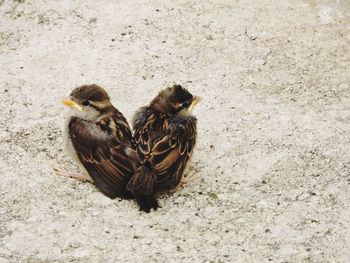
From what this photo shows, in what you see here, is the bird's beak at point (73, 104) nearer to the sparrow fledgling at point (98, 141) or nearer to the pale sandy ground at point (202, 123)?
the sparrow fledgling at point (98, 141)

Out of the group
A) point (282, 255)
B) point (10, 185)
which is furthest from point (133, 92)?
point (282, 255)

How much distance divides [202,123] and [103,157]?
1.43 metres

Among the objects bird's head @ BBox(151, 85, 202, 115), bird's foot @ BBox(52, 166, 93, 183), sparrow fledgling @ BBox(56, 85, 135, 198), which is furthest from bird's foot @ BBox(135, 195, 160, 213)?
bird's head @ BBox(151, 85, 202, 115)

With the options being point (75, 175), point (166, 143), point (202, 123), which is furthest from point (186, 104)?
point (75, 175)

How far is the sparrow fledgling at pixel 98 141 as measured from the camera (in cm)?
548

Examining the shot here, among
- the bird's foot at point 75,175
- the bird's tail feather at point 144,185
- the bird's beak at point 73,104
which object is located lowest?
the bird's foot at point 75,175

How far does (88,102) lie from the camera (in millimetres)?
5816

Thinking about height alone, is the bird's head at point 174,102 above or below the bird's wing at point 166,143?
above

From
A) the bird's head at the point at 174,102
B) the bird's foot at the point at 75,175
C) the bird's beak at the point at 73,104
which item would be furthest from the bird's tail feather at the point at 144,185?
the bird's beak at the point at 73,104

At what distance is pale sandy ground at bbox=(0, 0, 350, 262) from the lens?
527 centimetres

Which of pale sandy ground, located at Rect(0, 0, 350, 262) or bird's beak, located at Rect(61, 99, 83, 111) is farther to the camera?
bird's beak, located at Rect(61, 99, 83, 111)

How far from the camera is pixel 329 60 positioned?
750 centimetres

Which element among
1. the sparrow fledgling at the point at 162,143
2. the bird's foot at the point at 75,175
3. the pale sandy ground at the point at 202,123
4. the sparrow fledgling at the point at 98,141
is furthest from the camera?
the bird's foot at the point at 75,175

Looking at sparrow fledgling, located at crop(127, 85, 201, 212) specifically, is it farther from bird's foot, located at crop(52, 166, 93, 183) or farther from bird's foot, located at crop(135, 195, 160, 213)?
bird's foot, located at crop(52, 166, 93, 183)
